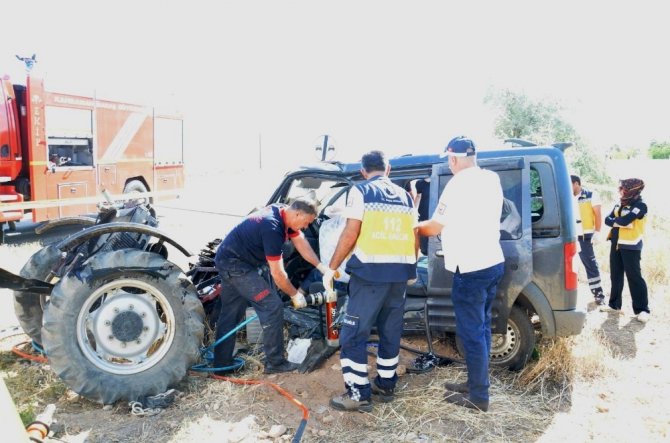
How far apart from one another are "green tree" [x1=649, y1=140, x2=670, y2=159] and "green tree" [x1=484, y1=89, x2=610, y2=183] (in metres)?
28.1

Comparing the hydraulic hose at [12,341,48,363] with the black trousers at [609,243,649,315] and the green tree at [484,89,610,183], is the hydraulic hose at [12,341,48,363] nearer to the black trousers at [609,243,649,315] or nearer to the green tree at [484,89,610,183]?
the black trousers at [609,243,649,315]

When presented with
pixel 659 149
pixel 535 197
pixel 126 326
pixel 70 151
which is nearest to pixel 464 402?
pixel 535 197

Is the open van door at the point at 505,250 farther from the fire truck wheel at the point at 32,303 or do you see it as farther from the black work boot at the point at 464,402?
the fire truck wheel at the point at 32,303

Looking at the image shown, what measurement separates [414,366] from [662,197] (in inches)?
465

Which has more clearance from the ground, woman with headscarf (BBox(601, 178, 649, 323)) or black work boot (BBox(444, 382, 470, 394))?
woman with headscarf (BBox(601, 178, 649, 323))

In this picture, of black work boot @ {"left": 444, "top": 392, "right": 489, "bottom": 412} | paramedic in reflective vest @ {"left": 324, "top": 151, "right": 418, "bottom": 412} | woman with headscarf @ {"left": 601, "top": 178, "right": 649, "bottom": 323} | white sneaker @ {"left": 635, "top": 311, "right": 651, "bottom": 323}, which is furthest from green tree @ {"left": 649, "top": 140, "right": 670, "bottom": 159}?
paramedic in reflective vest @ {"left": 324, "top": 151, "right": 418, "bottom": 412}

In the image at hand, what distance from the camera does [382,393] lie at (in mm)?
4125

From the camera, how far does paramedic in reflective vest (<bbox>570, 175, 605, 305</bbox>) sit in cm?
696

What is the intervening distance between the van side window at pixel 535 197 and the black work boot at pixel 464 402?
1438mm

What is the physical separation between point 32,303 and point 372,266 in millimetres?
3166

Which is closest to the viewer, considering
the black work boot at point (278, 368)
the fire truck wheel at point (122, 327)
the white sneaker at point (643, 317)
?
the fire truck wheel at point (122, 327)

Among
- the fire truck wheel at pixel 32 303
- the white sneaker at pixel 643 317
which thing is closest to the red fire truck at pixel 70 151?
the fire truck wheel at pixel 32 303

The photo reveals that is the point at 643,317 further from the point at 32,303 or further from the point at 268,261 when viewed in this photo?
the point at 32,303

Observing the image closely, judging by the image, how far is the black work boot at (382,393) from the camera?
4.09 meters
